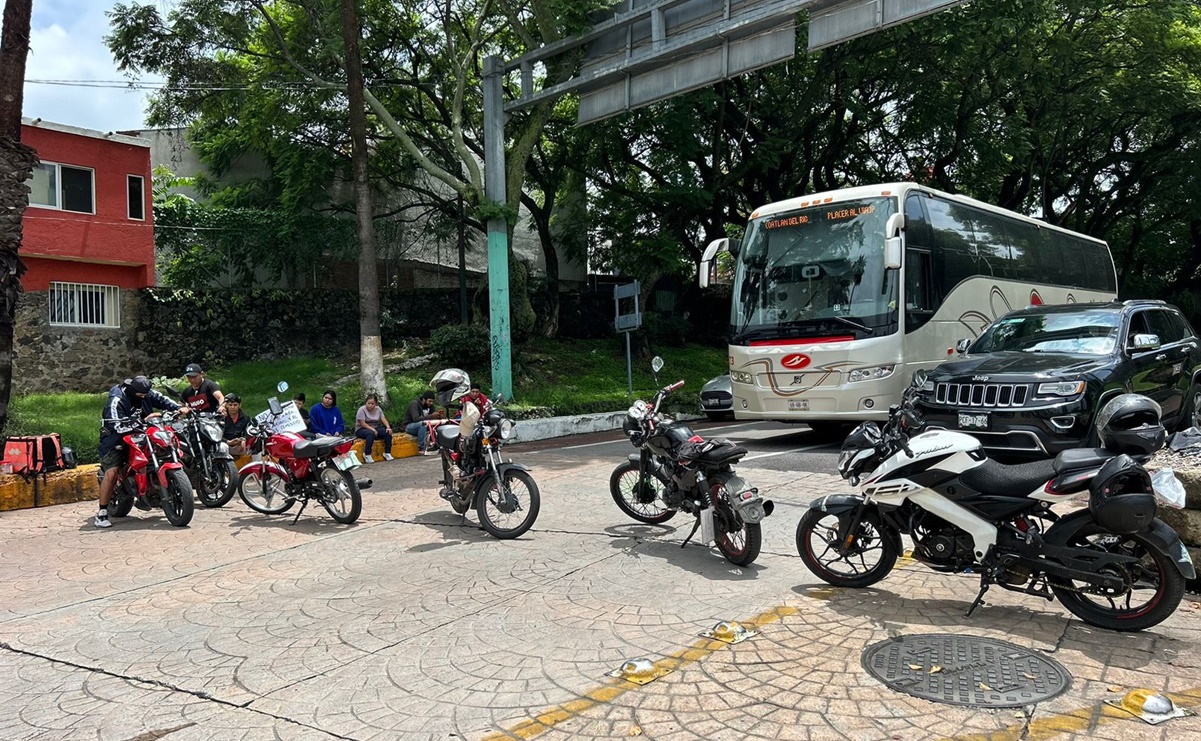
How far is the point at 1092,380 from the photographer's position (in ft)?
27.0

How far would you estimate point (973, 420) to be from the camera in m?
8.36

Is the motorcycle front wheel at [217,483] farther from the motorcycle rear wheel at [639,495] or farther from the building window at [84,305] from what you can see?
the building window at [84,305]

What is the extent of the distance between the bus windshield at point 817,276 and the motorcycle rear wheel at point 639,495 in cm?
477

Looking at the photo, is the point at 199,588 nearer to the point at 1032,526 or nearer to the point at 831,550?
the point at 831,550

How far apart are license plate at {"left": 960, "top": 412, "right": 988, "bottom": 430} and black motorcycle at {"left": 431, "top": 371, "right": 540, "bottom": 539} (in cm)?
429

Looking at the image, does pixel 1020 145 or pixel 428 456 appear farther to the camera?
pixel 1020 145

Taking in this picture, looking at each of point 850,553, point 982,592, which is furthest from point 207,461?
point 982,592

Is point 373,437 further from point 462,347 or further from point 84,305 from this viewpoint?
point 84,305

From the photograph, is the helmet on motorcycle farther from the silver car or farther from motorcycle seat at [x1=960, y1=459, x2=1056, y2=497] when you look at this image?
the silver car

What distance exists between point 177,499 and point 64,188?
1397 centimetres

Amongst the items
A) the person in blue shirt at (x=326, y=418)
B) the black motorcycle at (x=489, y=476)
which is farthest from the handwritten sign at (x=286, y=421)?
the person in blue shirt at (x=326, y=418)

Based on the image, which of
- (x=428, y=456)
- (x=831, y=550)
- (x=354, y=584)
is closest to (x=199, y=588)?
(x=354, y=584)

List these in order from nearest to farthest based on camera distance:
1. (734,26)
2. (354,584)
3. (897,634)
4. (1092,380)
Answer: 1. (897,634)
2. (354,584)
3. (1092,380)
4. (734,26)

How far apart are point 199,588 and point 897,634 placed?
15.7 feet
